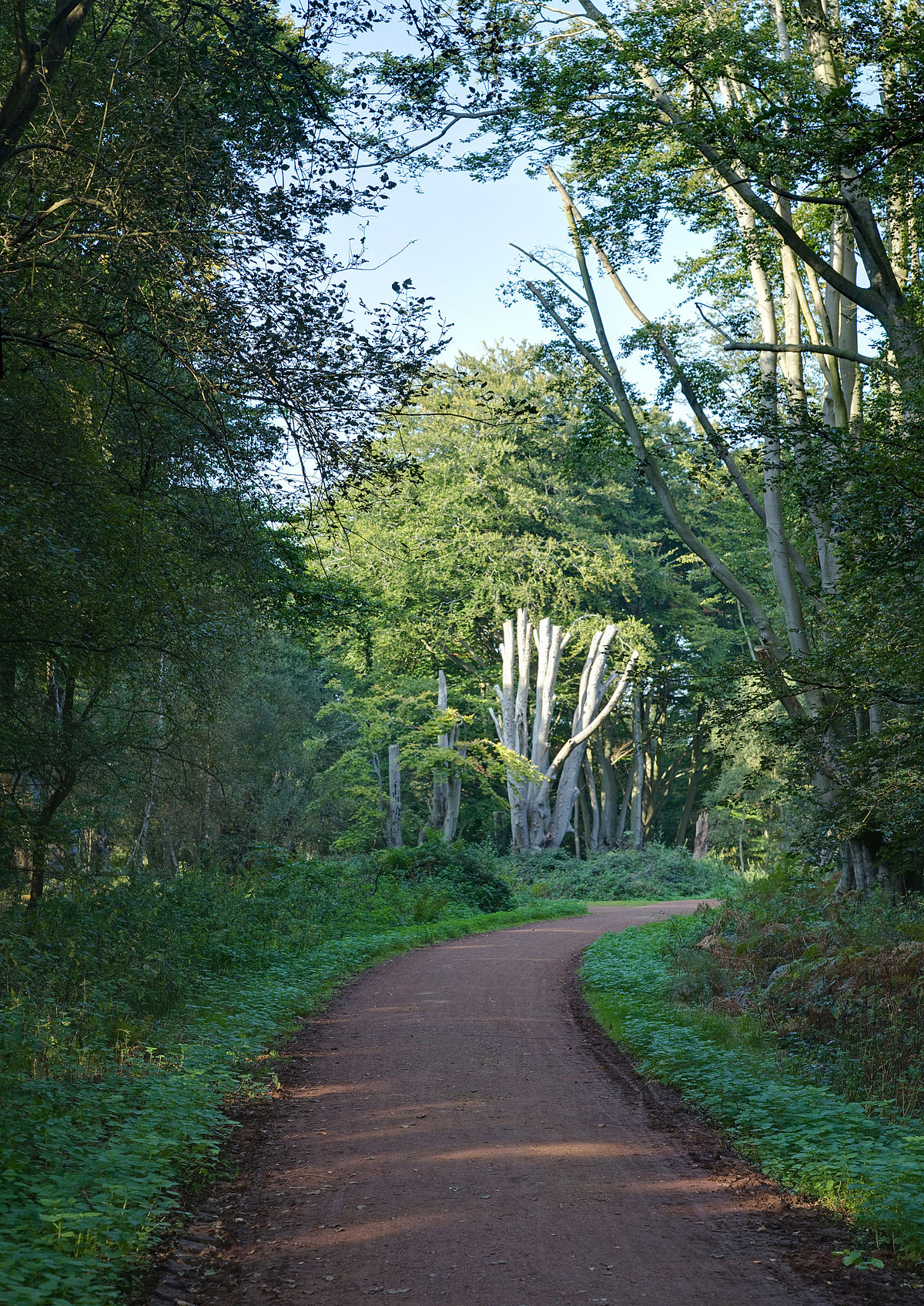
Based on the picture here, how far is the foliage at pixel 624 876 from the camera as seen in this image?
2952 cm

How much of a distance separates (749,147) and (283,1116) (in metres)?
10.1

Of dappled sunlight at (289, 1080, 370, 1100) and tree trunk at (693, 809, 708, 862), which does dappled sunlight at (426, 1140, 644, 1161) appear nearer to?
dappled sunlight at (289, 1080, 370, 1100)

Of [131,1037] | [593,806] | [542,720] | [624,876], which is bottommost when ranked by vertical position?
[624,876]

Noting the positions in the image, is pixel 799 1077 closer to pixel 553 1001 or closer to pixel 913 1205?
pixel 913 1205

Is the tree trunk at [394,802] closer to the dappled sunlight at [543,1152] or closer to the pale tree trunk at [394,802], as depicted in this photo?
the pale tree trunk at [394,802]

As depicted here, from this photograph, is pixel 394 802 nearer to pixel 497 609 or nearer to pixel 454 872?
pixel 497 609

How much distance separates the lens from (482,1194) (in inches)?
202

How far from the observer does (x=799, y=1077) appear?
7.27 meters

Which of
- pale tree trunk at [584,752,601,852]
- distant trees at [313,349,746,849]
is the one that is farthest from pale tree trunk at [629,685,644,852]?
pale tree trunk at [584,752,601,852]

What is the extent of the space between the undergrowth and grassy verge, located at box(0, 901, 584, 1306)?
0.04 feet

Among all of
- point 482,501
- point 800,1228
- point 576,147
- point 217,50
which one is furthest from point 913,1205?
point 482,501

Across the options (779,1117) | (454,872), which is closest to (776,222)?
(779,1117)

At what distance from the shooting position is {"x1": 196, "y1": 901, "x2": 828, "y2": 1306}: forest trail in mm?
4125

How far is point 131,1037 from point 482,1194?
11.6 ft
